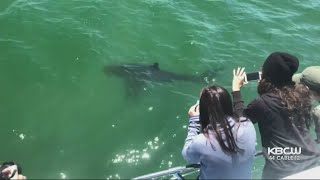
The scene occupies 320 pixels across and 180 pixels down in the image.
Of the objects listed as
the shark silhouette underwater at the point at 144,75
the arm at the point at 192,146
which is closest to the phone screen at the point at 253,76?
the arm at the point at 192,146

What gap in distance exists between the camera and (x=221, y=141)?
15.8 feet

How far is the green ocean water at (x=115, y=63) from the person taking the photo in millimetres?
7953

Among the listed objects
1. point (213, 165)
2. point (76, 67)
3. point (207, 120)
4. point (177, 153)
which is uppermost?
point (207, 120)

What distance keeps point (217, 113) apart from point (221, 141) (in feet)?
1.17

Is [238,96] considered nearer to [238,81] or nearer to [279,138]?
[238,81]

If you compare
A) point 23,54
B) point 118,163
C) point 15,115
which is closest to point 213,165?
point 118,163

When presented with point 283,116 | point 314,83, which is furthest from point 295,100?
point 314,83

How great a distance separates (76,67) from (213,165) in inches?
241

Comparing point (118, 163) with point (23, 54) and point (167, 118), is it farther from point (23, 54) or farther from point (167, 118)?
point (23, 54)

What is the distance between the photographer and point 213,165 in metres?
4.92

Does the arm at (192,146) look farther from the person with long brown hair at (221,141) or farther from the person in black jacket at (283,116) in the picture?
the person in black jacket at (283,116)

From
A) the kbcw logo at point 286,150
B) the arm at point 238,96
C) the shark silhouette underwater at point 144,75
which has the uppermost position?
the arm at point 238,96

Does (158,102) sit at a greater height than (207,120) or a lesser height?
lesser

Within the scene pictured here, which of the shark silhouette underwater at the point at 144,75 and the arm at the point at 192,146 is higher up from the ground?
the arm at the point at 192,146
